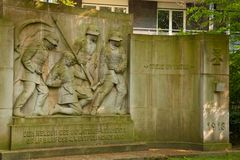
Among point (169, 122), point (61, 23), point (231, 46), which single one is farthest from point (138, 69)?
point (231, 46)

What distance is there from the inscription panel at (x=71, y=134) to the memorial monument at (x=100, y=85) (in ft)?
0.08

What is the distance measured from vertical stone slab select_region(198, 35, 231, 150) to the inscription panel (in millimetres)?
2178

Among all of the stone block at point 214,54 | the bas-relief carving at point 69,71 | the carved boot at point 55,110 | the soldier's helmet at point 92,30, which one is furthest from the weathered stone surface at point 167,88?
the carved boot at point 55,110

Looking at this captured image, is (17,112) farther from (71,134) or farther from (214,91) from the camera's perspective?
(214,91)

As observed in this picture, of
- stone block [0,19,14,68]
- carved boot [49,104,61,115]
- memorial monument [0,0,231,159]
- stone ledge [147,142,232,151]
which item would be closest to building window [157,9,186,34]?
memorial monument [0,0,231,159]

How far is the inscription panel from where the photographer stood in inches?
416

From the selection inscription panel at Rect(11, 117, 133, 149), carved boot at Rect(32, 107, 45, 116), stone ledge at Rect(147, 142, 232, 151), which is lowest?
stone ledge at Rect(147, 142, 232, 151)

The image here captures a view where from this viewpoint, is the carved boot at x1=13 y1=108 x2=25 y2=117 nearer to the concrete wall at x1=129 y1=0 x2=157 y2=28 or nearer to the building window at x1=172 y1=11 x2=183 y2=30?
the concrete wall at x1=129 y1=0 x2=157 y2=28

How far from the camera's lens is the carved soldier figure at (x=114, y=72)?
11.9 meters

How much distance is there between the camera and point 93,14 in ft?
39.1

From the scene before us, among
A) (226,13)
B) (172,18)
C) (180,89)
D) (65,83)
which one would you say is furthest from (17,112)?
(172,18)

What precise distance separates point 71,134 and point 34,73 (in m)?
1.81

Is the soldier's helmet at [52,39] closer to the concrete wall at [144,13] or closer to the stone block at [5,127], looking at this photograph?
the stone block at [5,127]

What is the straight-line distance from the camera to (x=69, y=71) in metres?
11.3
